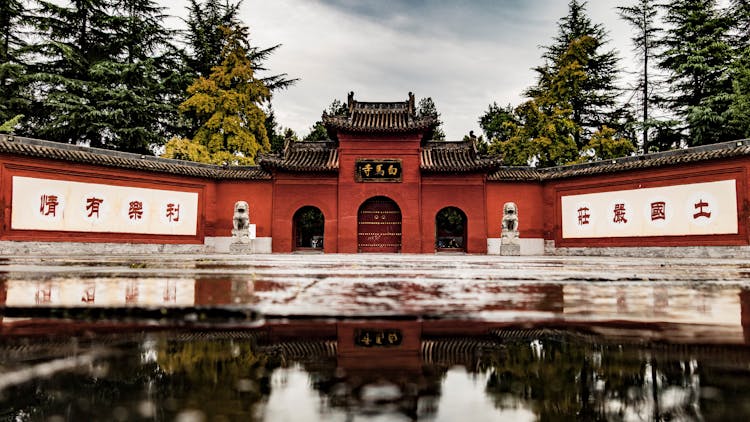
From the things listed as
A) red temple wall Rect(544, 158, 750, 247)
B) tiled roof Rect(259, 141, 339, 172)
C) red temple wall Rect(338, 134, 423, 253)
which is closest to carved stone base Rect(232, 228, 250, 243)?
tiled roof Rect(259, 141, 339, 172)

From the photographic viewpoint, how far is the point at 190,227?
57.0 ft

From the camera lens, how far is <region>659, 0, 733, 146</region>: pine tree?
19.1m

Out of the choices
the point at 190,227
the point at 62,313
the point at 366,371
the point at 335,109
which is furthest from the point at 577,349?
the point at 335,109

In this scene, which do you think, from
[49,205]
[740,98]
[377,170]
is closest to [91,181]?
[49,205]

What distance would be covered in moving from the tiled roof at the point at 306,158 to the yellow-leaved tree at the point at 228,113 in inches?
85.5

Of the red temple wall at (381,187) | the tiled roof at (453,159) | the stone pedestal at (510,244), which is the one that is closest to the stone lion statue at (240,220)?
the red temple wall at (381,187)

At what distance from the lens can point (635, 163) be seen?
51.5 ft

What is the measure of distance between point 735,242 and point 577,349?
55.0ft

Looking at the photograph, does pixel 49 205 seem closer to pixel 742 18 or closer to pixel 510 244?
pixel 510 244

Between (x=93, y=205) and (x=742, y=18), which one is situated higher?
(x=742, y=18)

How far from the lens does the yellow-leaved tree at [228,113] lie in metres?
20.6

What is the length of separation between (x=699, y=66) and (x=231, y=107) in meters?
22.3

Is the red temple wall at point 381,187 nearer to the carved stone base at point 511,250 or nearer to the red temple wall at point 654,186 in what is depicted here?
the carved stone base at point 511,250

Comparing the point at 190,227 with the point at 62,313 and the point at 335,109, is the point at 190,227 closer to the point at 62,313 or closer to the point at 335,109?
the point at 62,313
